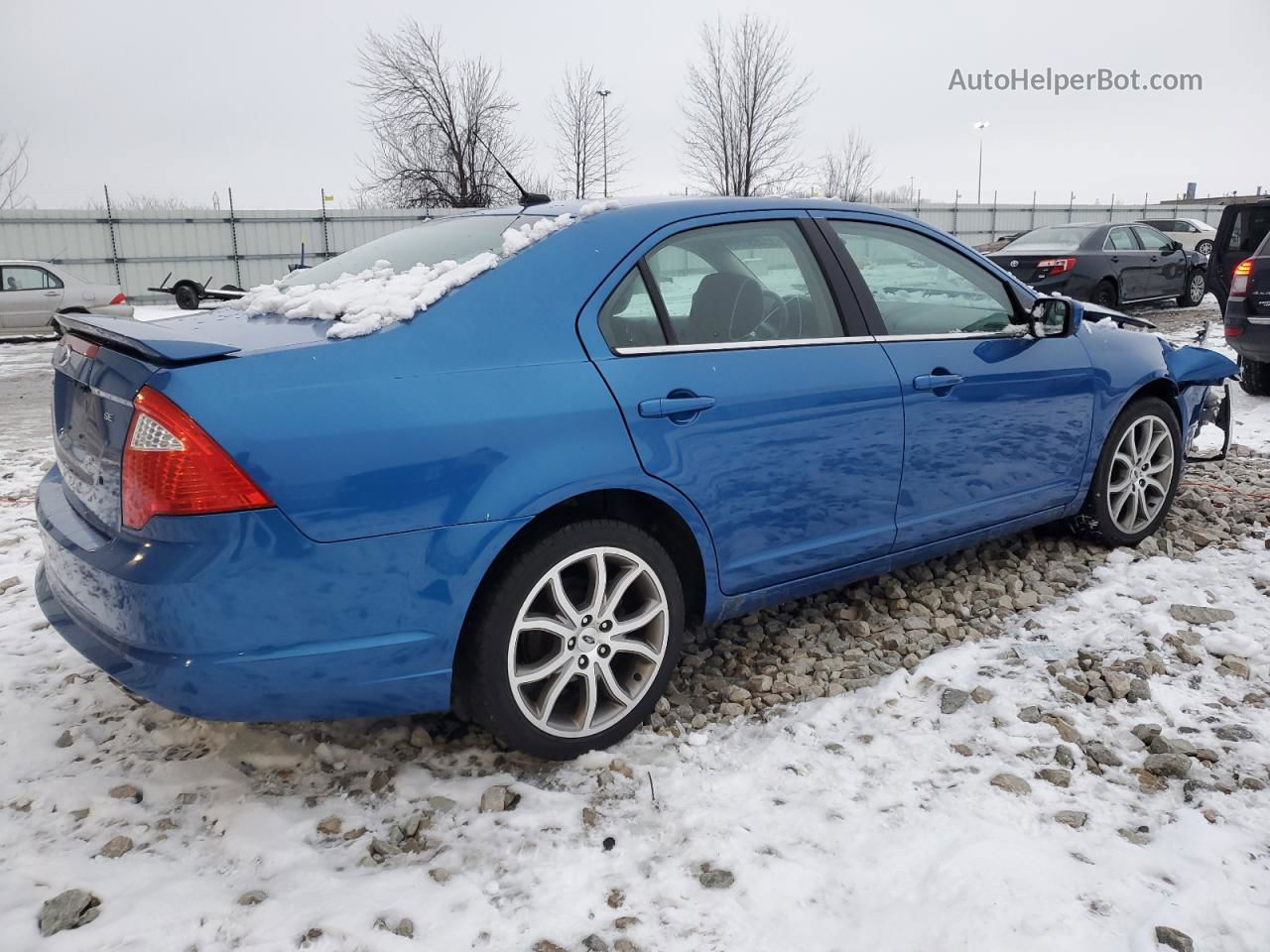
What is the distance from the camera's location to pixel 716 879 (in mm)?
2127

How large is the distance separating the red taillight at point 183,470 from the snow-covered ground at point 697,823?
86 cm

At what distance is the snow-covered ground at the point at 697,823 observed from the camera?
1.98 meters

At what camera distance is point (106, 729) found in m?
2.78

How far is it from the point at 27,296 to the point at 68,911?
15726 millimetres

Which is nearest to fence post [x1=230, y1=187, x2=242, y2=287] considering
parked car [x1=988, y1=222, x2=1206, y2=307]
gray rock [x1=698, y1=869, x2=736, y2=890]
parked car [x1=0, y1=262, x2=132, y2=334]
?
parked car [x1=0, y1=262, x2=132, y2=334]

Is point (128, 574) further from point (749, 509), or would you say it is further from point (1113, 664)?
point (1113, 664)

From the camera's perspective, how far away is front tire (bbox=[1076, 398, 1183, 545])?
4.05 meters

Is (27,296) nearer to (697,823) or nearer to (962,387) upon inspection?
(962,387)

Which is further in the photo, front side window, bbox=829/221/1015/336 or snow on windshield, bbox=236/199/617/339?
front side window, bbox=829/221/1015/336

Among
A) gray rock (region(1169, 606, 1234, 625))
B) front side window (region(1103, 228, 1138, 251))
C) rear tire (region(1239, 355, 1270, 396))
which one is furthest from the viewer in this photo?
front side window (region(1103, 228, 1138, 251))

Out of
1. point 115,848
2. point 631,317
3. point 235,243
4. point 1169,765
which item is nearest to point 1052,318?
point 1169,765

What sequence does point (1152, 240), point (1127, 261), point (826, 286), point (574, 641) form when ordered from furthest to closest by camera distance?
point (1152, 240), point (1127, 261), point (826, 286), point (574, 641)

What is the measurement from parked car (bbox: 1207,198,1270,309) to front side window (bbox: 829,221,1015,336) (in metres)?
6.88

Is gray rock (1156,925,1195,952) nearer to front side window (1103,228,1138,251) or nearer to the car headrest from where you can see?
the car headrest
